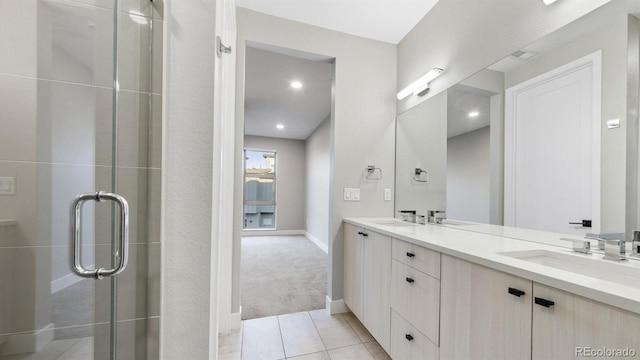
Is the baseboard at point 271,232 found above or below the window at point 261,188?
below

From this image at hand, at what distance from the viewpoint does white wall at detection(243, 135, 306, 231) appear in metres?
6.29

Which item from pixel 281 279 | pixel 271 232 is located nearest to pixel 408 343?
pixel 281 279

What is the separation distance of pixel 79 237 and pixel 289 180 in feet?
19.0

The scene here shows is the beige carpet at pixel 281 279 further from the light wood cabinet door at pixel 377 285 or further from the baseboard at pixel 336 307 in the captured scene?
the light wood cabinet door at pixel 377 285

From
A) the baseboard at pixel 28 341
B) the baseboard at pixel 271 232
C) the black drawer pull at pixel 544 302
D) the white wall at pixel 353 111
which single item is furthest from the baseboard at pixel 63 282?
the baseboard at pixel 271 232

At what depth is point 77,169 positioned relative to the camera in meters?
0.69

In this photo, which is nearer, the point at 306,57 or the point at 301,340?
the point at 301,340

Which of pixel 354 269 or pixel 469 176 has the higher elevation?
pixel 469 176

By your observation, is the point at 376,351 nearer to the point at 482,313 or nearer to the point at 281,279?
the point at 482,313

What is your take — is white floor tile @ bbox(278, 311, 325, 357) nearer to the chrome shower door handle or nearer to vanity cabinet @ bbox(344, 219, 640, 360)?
vanity cabinet @ bbox(344, 219, 640, 360)

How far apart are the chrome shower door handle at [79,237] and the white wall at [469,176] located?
5.86 feet

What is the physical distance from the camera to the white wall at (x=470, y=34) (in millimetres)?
1178

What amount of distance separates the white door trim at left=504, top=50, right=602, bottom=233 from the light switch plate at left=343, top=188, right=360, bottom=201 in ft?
3.80

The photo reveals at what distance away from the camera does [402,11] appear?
199 centimetres
